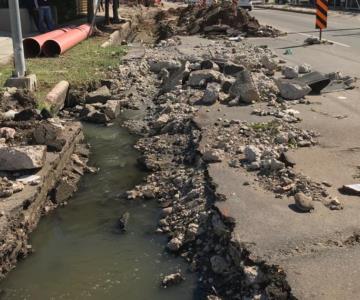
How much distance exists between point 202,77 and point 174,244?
6280mm

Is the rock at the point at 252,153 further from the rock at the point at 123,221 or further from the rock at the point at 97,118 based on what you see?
the rock at the point at 97,118

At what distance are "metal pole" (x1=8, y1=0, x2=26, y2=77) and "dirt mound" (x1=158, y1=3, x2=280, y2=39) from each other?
11.6 m

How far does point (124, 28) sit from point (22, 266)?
18204mm

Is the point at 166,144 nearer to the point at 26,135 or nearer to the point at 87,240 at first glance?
the point at 26,135

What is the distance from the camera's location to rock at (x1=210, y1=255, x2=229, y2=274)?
4.93 meters

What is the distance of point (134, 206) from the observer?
6.78m

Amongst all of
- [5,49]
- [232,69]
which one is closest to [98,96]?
[232,69]

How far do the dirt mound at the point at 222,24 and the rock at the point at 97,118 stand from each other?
37.6 feet

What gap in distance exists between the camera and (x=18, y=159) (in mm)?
6434

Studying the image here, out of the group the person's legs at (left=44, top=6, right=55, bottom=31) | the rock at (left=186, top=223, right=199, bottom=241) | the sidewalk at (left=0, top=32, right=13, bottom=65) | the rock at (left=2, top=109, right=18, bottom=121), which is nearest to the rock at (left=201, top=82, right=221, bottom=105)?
the rock at (left=2, top=109, right=18, bottom=121)

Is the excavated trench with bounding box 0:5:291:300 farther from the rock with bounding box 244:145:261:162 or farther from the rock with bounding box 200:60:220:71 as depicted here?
the rock with bounding box 200:60:220:71

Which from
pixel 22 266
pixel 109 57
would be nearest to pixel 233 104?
pixel 22 266

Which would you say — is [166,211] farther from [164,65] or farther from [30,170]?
[164,65]

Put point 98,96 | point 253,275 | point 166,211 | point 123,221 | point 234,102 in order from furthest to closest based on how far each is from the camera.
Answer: point 98,96 < point 234,102 < point 166,211 < point 123,221 < point 253,275
